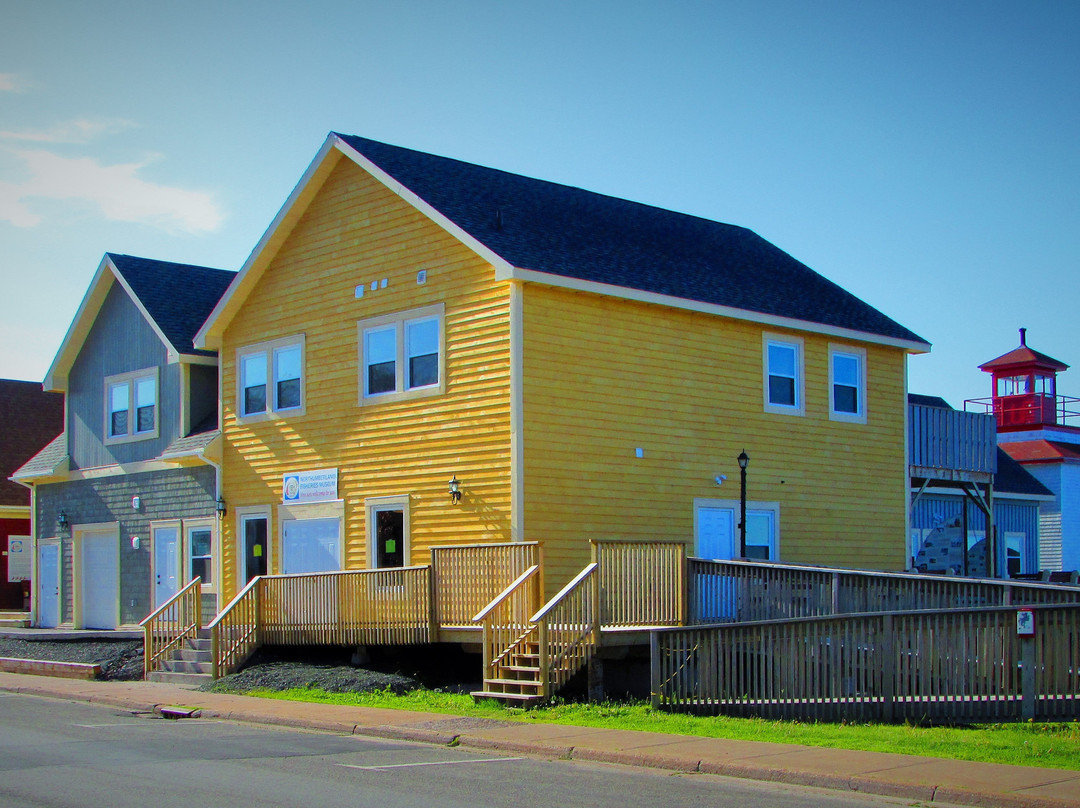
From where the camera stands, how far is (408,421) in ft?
75.0

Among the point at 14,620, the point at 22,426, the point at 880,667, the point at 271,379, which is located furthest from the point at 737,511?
the point at 22,426

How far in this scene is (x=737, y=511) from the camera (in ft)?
79.6

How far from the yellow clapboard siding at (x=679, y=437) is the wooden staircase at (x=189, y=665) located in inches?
266

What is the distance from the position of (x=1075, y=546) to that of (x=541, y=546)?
104 ft

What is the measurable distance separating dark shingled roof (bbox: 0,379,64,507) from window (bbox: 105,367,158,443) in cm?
1196

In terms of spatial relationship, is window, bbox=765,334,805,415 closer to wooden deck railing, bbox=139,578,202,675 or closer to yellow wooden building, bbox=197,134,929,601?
yellow wooden building, bbox=197,134,929,601

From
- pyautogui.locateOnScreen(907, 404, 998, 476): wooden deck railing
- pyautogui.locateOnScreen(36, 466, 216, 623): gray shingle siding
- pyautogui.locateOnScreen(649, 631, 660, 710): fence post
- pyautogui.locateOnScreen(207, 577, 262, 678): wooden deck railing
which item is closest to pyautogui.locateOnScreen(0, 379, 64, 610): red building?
pyautogui.locateOnScreen(36, 466, 216, 623): gray shingle siding

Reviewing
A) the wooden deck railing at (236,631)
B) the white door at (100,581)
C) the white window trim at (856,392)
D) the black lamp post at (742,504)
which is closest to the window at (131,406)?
the white door at (100,581)

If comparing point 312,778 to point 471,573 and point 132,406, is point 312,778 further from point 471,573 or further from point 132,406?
point 132,406

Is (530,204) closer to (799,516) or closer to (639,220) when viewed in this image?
(639,220)

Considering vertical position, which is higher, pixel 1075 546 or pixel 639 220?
pixel 639 220

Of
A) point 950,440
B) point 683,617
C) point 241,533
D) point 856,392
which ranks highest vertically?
point 856,392

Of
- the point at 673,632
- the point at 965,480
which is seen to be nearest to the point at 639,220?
the point at 965,480

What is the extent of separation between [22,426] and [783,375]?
28.6 meters
